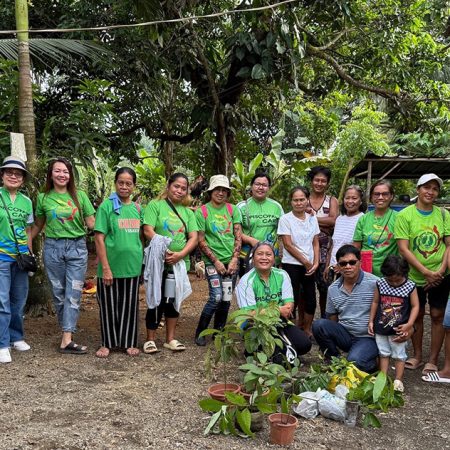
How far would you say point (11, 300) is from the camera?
4410mm

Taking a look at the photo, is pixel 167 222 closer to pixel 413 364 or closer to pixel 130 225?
pixel 130 225

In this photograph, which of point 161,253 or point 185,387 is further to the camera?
point 161,253

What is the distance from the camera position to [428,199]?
4199 mm

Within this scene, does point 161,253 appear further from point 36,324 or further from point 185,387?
point 36,324

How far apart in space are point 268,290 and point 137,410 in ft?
4.53

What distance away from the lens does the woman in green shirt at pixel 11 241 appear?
419 cm

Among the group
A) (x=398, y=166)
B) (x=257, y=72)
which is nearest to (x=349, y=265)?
(x=257, y=72)

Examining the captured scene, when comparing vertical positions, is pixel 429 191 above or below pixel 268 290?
above

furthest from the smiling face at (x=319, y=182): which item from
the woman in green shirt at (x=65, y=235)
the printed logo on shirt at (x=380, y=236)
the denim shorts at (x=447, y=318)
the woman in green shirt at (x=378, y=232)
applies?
the woman in green shirt at (x=65, y=235)

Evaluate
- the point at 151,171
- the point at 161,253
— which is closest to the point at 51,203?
the point at 161,253

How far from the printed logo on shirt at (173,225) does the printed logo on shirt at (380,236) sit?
1.68 meters

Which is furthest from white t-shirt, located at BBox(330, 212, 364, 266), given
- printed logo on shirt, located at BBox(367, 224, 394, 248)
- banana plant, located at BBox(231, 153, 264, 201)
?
banana plant, located at BBox(231, 153, 264, 201)

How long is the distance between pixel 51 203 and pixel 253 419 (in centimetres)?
253

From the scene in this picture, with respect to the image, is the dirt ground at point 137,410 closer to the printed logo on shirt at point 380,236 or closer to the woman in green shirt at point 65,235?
the woman in green shirt at point 65,235
